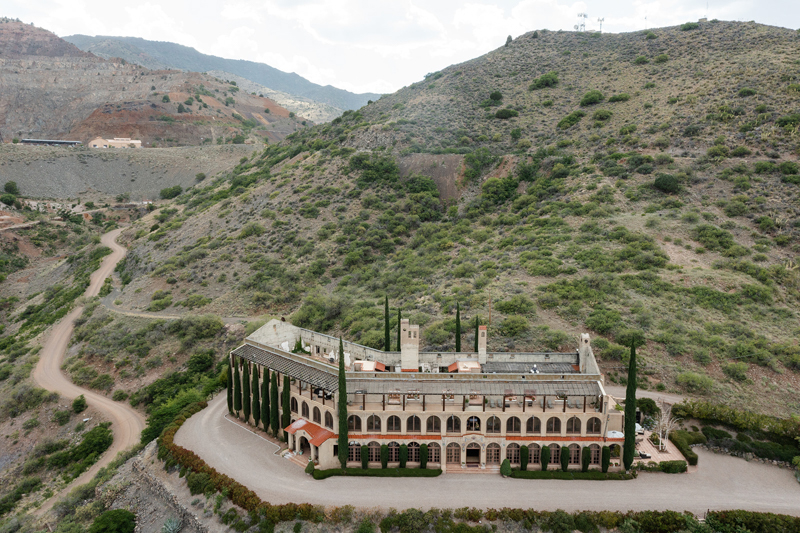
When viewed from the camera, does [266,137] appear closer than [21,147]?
No

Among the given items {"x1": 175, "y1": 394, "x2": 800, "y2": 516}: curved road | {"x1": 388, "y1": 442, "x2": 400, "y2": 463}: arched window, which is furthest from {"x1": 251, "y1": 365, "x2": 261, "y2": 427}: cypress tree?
{"x1": 388, "y1": 442, "x2": 400, "y2": 463}: arched window

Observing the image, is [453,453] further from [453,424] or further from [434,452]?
[453,424]

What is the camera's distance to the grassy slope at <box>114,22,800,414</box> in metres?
41.3

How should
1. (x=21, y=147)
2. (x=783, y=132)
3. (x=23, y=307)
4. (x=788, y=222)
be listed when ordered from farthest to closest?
(x=21, y=147)
(x=23, y=307)
(x=783, y=132)
(x=788, y=222)

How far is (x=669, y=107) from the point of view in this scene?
72.3m

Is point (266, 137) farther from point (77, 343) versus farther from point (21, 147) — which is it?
point (77, 343)

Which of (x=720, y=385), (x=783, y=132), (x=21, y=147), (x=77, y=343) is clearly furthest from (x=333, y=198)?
(x=21, y=147)

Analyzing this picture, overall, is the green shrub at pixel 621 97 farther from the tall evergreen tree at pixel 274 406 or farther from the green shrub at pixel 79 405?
the green shrub at pixel 79 405

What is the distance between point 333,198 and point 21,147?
97570 mm

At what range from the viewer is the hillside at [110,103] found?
140125 millimetres

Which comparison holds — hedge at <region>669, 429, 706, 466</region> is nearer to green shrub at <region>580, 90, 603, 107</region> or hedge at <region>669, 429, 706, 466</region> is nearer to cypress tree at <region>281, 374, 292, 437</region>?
cypress tree at <region>281, 374, 292, 437</region>

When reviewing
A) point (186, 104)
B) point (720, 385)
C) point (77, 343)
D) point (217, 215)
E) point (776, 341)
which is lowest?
point (77, 343)

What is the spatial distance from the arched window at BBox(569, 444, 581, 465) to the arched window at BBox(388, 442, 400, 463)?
10.6m

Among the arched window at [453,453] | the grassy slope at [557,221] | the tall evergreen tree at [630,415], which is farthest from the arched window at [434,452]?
the grassy slope at [557,221]
